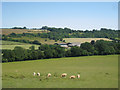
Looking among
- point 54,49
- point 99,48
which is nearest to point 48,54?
point 54,49

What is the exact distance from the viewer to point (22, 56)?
52.7m

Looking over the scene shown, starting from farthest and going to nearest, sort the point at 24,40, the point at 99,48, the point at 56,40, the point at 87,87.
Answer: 1. the point at 56,40
2. the point at 24,40
3. the point at 99,48
4. the point at 87,87

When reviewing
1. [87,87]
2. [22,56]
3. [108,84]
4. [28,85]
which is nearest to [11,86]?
[28,85]

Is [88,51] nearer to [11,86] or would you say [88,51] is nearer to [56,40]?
[56,40]

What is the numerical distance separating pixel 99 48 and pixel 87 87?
44.6 meters

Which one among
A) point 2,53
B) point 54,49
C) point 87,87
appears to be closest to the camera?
point 87,87

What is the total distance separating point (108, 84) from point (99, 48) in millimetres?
42730

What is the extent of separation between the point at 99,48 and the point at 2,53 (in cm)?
2887

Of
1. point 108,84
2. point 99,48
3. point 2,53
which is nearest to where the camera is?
point 108,84

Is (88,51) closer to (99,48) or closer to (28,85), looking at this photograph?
(99,48)

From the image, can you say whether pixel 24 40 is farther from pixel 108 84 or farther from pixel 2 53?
pixel 108 84

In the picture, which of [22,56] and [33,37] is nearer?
[22,56]

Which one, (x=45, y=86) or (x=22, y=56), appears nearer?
(x=45, y=86)

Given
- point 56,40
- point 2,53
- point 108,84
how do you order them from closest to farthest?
point 108,84, point 2,53, point 56,40
